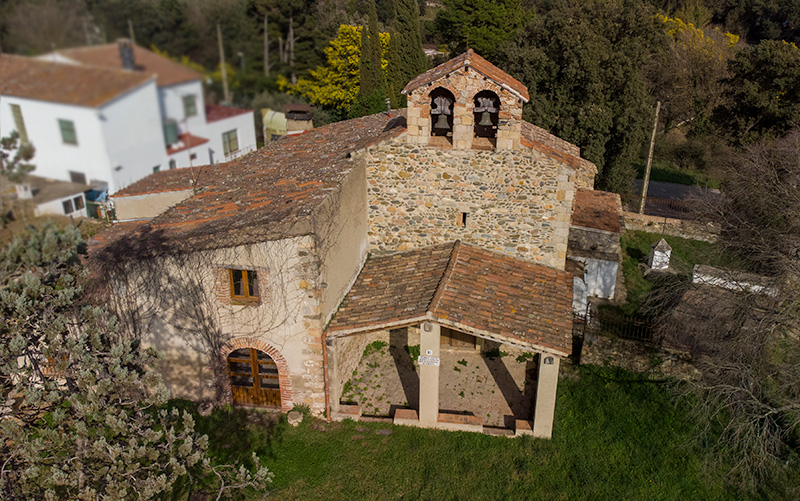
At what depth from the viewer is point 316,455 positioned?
1123 centimetres

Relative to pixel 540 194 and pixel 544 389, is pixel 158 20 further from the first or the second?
pixel 540 194

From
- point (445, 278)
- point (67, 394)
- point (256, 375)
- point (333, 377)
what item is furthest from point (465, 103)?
point (67, 394)

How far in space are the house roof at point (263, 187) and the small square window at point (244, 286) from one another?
86 cm

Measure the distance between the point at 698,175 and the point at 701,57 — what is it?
886 centimetres

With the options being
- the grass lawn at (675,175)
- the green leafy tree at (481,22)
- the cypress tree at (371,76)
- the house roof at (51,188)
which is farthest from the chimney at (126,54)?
the green leafy tree at (481,22)

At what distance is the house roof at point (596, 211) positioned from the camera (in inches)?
697

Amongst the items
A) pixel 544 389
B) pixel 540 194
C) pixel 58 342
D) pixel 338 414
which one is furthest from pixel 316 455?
pixel 540 194

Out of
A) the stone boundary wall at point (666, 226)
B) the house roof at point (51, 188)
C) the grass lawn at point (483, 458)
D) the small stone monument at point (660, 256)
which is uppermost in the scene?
the house roof at point (51, 188)

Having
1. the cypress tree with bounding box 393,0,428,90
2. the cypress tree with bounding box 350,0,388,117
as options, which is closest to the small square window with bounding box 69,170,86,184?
the cypress tree with bounding box 350,0,388,117

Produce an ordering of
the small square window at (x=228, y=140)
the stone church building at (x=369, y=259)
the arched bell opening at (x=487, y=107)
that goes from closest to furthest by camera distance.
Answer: the small square window at (x=228, y=140)
the stone church building at (x=369, y=259)
the arched bell opening at (x=487, y=107)

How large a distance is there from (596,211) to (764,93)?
15.1m

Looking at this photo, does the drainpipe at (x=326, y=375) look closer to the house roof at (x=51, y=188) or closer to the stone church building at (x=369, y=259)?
the stone church building at (x=369, y=259)

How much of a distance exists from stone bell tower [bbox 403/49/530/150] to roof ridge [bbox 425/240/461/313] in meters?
2.44

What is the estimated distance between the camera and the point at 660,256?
20.6 meters
